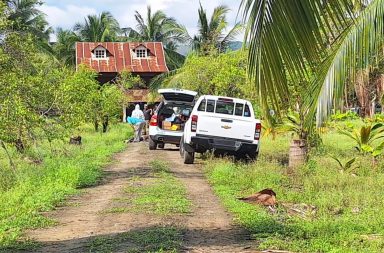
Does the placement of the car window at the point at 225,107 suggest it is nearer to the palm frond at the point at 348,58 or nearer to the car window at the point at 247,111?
the car window at the point at 247,111

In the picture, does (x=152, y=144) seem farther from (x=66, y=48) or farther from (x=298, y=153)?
(x=66, y=48)

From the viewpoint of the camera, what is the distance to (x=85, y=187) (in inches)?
426

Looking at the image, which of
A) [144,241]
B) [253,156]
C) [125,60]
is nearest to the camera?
[144,241]

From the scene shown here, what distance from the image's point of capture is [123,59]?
46.0 meters

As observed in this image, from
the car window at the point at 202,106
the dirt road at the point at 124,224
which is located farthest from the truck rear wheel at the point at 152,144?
the dirt road at the point at 124,224

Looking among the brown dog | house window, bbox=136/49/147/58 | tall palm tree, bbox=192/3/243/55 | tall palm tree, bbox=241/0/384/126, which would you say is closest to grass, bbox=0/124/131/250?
the brown dog

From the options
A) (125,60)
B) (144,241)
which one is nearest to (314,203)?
(144,241)

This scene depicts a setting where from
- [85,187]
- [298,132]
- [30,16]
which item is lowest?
[85,187]

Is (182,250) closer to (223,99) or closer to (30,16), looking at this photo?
(223,99)

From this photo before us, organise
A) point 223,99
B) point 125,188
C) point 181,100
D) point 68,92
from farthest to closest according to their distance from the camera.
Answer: point 181,100 → point 223,99 → point 68,92 → point 125,188

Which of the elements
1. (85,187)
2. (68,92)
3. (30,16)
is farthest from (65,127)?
(30,16)

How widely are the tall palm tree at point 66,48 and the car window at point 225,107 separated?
39.8 m

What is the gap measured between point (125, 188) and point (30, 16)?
37169 millimetres

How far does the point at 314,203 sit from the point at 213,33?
29977 mm
